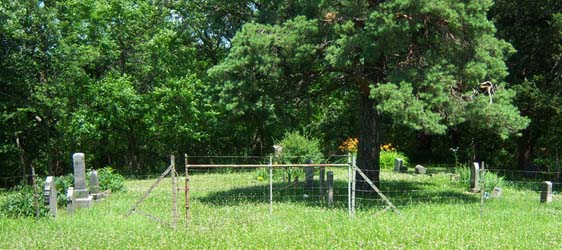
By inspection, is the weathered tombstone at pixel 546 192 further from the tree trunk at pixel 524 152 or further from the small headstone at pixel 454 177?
the tree trunk at pixel 524 152

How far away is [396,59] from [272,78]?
3053 millimetres

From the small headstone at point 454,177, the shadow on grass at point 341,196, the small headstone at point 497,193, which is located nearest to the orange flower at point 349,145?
the small headstone at point 454,177

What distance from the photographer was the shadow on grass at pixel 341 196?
39.3ft

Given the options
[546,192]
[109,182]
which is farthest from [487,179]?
[109,182]

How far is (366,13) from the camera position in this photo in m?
11.3

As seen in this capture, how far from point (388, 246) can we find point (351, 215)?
225cm

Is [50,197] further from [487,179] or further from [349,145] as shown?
[349,145]

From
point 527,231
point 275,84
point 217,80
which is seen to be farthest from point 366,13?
point 527,231

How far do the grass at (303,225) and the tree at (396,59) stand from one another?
1.86 meters

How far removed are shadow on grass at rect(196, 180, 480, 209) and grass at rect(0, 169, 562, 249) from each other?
50mm

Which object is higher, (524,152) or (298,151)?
(298,151)

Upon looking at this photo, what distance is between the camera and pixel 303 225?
9.02 m

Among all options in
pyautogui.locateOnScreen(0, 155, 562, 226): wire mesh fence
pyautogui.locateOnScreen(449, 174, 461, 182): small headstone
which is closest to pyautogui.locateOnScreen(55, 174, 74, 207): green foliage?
pyautogui.locateOnScreen(0, 155, 562, 226): wire mesh fence

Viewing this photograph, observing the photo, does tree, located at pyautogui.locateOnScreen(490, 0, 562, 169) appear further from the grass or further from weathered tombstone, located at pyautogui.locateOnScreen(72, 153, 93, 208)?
weathered tombstone, located at pyautogui.locateOnScreen(72, 153, 93, 208)
